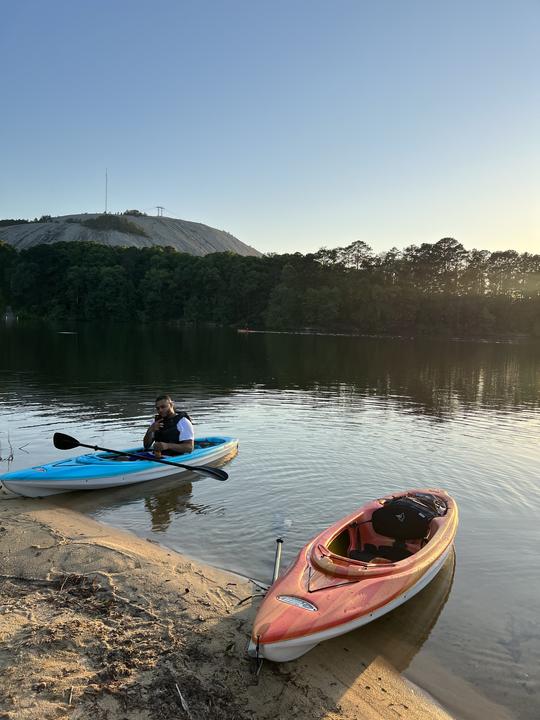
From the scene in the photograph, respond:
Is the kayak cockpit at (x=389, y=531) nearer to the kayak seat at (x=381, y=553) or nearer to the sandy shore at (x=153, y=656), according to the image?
the kayak seat at (x=381, y=553)

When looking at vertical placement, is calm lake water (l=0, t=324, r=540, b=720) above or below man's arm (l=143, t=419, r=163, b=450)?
below

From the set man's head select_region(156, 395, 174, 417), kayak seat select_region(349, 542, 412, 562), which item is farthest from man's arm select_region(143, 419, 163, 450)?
kayak seat select_region(349, 542, 412, 562)

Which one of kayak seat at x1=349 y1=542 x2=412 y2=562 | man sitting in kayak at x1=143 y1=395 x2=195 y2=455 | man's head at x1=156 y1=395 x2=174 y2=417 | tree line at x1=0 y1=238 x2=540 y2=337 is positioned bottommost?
kayak seat at x1=349 y1=542 x2=412 y2=562

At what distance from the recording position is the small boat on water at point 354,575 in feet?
17.0

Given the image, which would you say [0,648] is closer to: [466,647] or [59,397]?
[466,647]

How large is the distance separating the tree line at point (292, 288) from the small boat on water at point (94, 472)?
8839cm

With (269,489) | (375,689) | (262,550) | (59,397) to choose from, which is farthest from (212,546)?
(59,397)

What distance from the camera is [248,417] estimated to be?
65.6ft

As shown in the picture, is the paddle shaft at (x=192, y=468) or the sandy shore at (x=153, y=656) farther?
the paddle shaft at (x=192, y=468)

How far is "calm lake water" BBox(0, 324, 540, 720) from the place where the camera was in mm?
6461

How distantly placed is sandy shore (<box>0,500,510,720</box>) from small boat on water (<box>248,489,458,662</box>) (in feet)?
1.25

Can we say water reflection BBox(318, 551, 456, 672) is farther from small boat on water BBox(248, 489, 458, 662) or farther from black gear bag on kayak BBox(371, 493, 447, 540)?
black gear bag on kayak BBox(371, 493, 447, 540)

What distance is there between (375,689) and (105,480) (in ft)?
24.6

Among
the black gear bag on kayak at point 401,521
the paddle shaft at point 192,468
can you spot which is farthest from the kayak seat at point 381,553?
the paddle shaft at point 192,468
